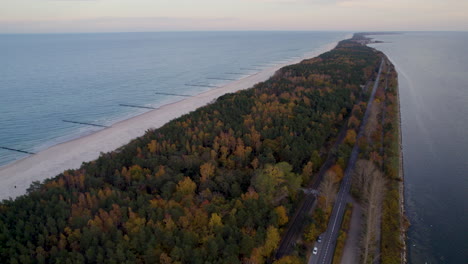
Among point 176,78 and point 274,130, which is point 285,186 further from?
point 176,78

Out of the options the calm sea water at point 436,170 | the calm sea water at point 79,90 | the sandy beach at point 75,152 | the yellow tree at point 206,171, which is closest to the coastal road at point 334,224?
the calm sea water at point 436,170

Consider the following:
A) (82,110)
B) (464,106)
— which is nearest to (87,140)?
(82,110)

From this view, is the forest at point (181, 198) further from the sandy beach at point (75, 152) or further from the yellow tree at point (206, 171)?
the sandy beach at point (75, 152)

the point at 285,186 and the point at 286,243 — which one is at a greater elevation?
the point at 285,186

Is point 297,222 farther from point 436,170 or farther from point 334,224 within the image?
point 436,170

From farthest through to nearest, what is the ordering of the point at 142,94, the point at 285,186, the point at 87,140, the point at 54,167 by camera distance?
the point at 142,94 < the point at 87,140 < the point at 54,167 < the point at 285,186

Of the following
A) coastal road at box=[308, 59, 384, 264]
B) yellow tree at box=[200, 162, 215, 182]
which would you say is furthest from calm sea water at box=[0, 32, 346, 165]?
coastal road at box=[308, 59, 384, 264]

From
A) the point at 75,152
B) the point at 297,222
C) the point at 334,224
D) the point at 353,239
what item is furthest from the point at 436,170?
the point at 75,152

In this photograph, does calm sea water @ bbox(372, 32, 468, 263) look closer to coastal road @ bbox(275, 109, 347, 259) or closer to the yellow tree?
coastal road @ bbox(275, 109, 347, 259)
